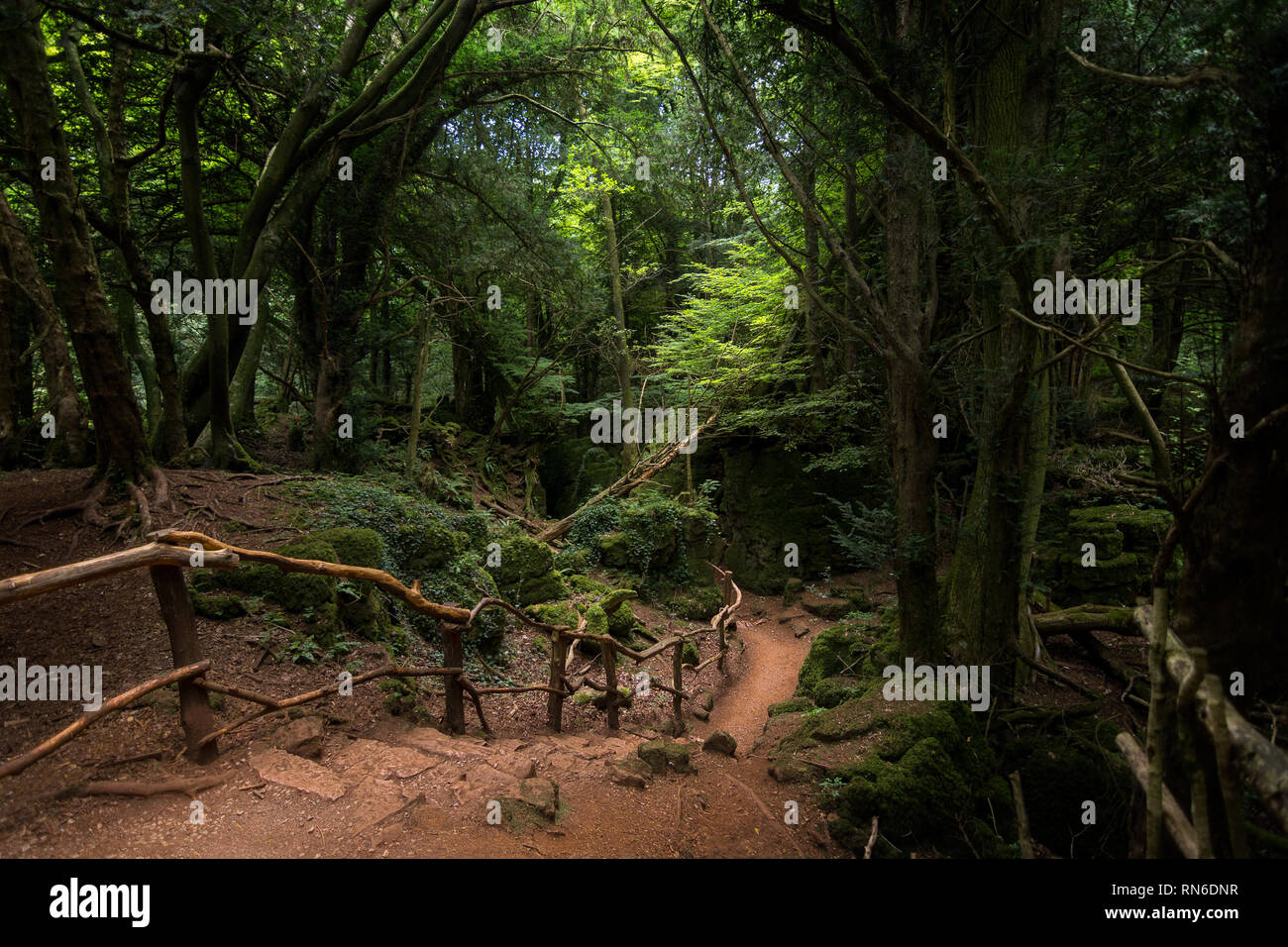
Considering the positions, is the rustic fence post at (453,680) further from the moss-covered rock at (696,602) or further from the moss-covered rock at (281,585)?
the moss-covered rock at (696,602)

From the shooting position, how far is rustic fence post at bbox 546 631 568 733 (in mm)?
5968

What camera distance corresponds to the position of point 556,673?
604 cm

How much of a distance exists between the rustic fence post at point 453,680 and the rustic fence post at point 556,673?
1075mm

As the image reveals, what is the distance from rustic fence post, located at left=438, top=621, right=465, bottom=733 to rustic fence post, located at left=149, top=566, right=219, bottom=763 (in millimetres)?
1724

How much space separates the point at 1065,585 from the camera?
28.8ft

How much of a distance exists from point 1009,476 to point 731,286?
10290 millimetres

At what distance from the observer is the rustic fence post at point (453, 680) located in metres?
4.93

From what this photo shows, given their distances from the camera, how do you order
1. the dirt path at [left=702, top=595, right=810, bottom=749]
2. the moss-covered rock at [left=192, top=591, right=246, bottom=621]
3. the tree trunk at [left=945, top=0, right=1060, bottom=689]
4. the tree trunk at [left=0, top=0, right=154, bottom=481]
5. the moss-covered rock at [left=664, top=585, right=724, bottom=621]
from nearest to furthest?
the moss-covered rock at [left=192, top=591, right=246, bottom=621] → the tree trunk at [left=945, top=0, right=1060, bottom=689] → the tree trunk at [left=0, top=0, right=154, bottom=481] → the dirt path at [left=702, top=595, right=810, bottom=749] → the moss-covered rock at [left=664, top=585, right=724, bottom=621]

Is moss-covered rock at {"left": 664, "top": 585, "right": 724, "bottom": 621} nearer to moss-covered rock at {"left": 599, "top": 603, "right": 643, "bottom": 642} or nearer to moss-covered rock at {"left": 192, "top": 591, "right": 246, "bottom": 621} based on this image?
moss-covered rock at {"left": 599, "top": 603, "right": 643, "bottom": 642}

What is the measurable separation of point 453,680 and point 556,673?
4.28ft

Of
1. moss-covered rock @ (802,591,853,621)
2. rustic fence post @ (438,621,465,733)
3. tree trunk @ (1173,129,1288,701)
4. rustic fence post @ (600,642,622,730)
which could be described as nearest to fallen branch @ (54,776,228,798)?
rustic fence post @ (438,621,465,733)

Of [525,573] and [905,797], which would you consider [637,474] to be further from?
[905,797]
